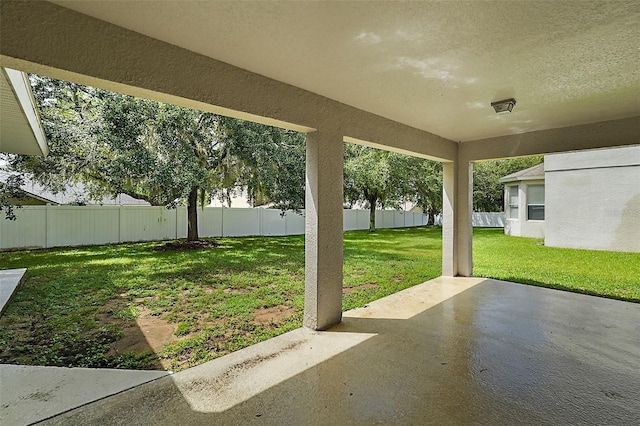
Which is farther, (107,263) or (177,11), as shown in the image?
(107,263)

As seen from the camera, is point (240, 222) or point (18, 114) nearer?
point (18, 114)

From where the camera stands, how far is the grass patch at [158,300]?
135 inches

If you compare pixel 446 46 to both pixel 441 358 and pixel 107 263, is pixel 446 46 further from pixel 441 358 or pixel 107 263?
pixel 107 263

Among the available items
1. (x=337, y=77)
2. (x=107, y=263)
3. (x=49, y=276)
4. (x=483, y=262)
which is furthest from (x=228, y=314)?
(x=483, y=262)

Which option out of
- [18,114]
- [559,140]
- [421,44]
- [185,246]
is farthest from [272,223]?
[421,44]

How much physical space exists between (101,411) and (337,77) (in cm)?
345

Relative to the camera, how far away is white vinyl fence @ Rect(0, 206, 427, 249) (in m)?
9.82

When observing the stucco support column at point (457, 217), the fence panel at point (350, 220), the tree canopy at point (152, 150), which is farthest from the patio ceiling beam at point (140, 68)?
the fence panel at point (350, 220)

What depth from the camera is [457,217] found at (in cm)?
654

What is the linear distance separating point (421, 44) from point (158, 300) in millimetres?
5317

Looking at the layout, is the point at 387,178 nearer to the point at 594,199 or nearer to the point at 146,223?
the point at 594,199

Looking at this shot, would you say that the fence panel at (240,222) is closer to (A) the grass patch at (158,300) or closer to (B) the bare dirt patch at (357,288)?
(A) the grass patch at (158,300)

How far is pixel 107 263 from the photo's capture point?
7.86 metres

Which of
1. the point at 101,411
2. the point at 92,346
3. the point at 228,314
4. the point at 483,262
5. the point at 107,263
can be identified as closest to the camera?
the point at 101,411
